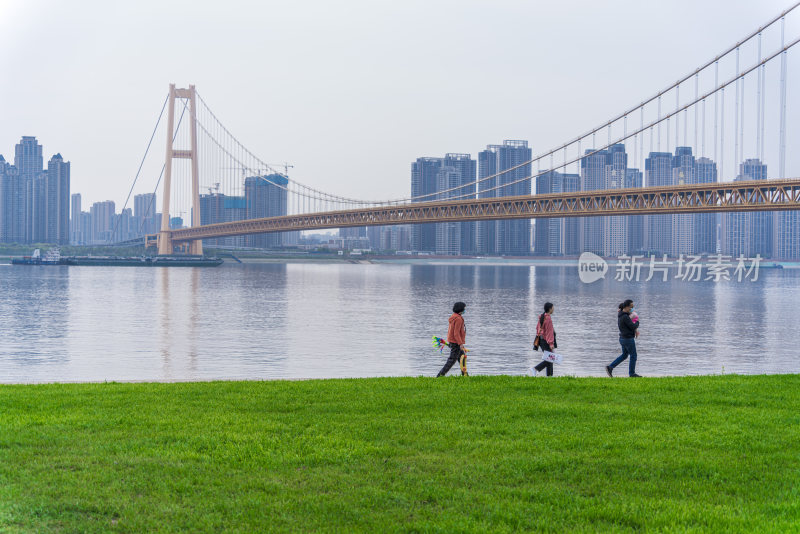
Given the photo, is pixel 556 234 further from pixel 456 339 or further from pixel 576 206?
pixel 456 339

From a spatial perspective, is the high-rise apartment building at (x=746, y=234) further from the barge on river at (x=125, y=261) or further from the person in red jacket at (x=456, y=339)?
the person in red jacket at (x=456, y=339)

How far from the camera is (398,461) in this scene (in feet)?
19.1

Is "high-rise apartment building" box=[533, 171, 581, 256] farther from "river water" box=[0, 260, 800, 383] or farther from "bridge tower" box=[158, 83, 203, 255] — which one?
"river water" box=[0, 260, 800, 383]

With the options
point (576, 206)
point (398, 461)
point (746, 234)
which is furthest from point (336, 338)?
point (746, 234)

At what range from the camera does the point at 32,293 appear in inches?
1714

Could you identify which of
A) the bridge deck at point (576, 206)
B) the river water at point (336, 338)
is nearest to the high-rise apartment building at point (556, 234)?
the bridge deck at point (576, 206)

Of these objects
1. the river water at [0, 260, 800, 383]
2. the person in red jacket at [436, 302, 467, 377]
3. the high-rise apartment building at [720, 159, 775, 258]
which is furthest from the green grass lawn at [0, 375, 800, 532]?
the high-rise apartment building at [720, 159, 775, 258]

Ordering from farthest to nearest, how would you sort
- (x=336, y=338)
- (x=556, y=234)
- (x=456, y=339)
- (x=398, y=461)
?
(x=556, y=234), (x=336, y=338), (x=456, y=339), (x=398, y=461)

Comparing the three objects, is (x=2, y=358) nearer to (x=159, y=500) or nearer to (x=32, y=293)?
(x=159, y=500)

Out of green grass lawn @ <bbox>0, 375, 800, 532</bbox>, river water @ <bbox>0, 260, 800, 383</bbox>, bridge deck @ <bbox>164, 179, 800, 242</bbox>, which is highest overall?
bridge deck @ <bbox>164, 179, 800, 242</bbox>

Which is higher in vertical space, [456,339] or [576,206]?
[576,206]

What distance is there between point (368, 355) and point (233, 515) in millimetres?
13367

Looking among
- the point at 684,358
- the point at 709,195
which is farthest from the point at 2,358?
the point at 709,195

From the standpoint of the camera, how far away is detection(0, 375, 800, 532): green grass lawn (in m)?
4.71
